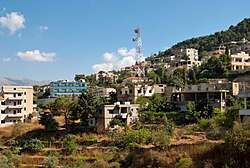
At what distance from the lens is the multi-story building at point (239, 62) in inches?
1857

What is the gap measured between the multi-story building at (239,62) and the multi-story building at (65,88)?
3107cm

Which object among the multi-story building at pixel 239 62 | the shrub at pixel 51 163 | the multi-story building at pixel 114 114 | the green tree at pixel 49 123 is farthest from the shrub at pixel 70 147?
the multi-story building at pixel 239 62

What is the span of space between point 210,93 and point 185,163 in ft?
52.3

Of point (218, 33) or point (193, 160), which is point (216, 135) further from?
point (218, 33)

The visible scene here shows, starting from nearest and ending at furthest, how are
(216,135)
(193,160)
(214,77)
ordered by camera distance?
(193,160) → (216,135) → (214,77)

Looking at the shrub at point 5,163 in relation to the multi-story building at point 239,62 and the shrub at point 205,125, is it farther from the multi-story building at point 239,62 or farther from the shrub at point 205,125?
the multi-story building at point 239,62

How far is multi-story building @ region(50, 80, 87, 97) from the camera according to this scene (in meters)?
61.5

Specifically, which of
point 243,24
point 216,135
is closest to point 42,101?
point 216,135

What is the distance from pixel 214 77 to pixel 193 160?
30062mm

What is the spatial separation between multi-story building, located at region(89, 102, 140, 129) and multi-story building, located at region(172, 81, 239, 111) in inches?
210

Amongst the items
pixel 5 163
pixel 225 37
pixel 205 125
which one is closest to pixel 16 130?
pixel 5 163

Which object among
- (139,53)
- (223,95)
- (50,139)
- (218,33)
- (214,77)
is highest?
(218,33)

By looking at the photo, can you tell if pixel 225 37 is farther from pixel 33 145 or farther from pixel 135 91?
pixel 33 145

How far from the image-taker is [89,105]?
30.1 meters
